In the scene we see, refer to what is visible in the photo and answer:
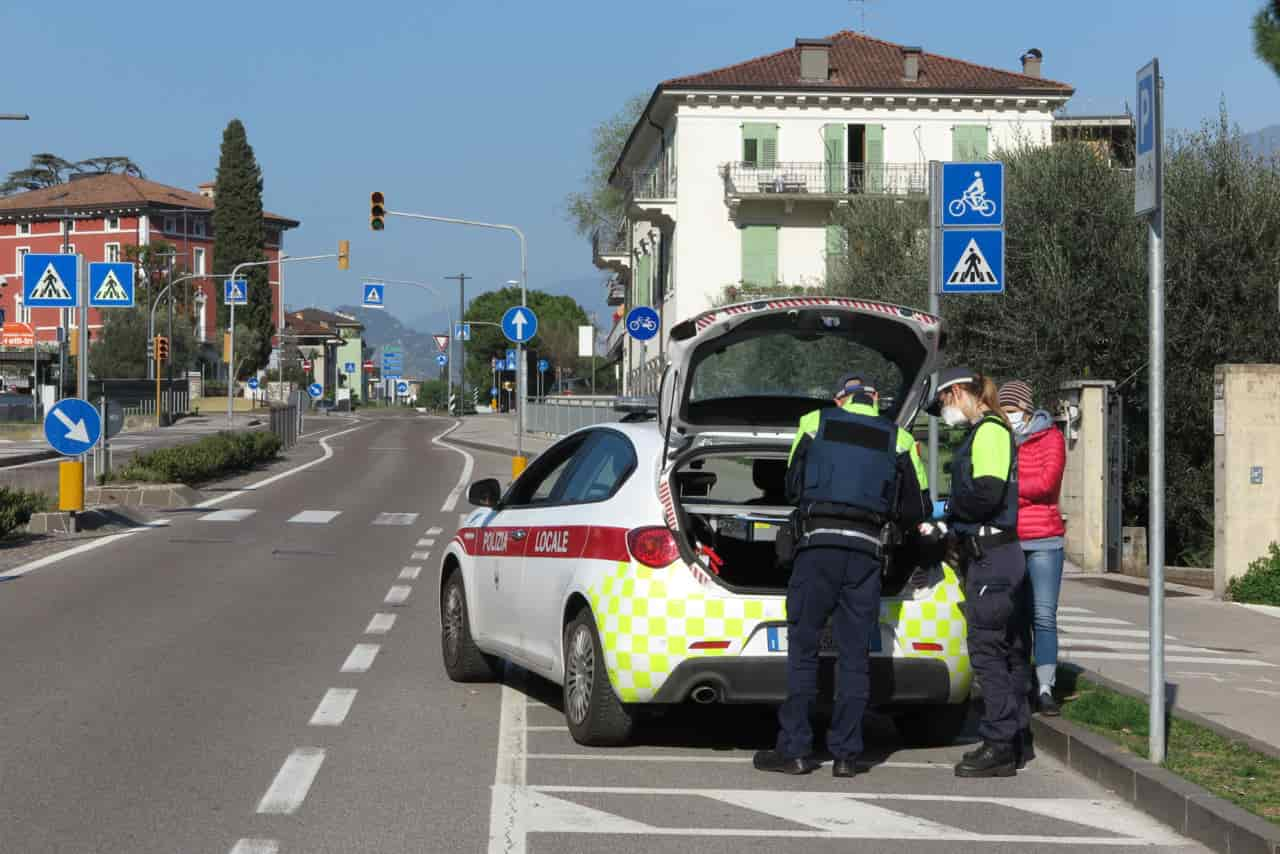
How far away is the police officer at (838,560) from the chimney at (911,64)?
5481 cm

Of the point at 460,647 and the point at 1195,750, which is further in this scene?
the point at 460,647

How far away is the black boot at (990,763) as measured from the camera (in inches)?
318

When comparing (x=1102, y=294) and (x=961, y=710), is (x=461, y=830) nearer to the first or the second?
(x=961, y=710)

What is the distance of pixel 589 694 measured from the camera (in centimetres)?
848

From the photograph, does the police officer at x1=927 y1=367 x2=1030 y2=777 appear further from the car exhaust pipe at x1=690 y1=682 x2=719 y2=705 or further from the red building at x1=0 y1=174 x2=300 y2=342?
the red building at x1=0 y1=174 x2=300 y2=342

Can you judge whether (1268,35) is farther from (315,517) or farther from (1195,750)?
(1195,750)

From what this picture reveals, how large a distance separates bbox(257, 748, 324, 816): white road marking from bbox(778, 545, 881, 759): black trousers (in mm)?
2033

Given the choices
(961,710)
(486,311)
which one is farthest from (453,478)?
(486,311)

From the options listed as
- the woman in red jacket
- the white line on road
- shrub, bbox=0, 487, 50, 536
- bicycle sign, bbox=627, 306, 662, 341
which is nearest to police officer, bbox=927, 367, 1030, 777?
the woman in red jacket

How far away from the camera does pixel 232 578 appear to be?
16547 mm

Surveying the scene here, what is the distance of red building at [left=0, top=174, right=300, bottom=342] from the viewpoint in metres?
133

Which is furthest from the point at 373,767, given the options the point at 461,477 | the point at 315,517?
the point at 461,477

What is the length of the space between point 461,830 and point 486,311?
142133 millimetres

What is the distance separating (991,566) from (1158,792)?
130 cm
